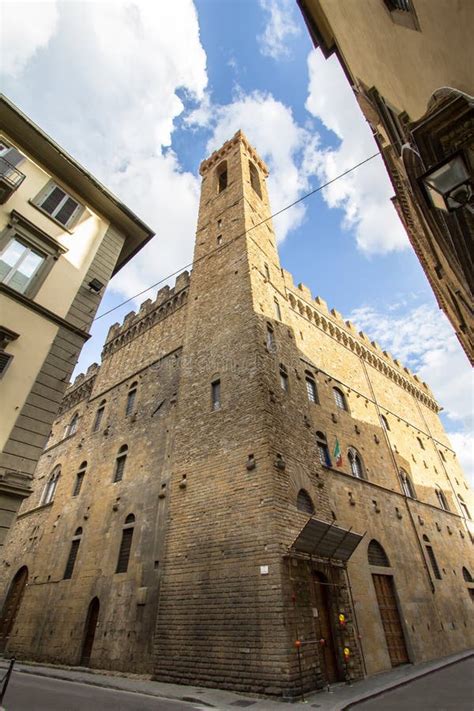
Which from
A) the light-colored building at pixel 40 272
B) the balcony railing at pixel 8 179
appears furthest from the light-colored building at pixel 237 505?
the balcony railing at pixel 8 179

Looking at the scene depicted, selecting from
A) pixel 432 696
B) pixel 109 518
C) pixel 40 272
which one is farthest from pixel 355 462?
pixel 40 272

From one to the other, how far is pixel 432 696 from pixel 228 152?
925 inches

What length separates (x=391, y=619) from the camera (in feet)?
39.5

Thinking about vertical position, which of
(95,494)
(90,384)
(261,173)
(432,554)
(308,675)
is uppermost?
(261,173)

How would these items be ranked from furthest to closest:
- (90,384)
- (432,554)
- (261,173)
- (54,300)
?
(261,173)
(90,384)
(432,554)
(54,300)

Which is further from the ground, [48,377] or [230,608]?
[48,377]

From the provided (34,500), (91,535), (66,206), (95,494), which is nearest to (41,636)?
(91,535)

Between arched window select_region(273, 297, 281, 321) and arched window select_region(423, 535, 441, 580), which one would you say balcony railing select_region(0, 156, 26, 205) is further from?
arched window select_region(423, 535, 441, 580)

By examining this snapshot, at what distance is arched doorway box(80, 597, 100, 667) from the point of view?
11188mm

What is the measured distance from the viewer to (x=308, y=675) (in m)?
7.38

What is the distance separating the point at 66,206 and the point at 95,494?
10405mm

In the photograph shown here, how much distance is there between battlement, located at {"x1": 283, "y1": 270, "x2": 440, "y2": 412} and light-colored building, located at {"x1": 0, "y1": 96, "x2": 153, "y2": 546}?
10.0 m

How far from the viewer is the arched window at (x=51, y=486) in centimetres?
1756

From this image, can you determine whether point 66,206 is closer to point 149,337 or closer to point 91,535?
point 149,337
